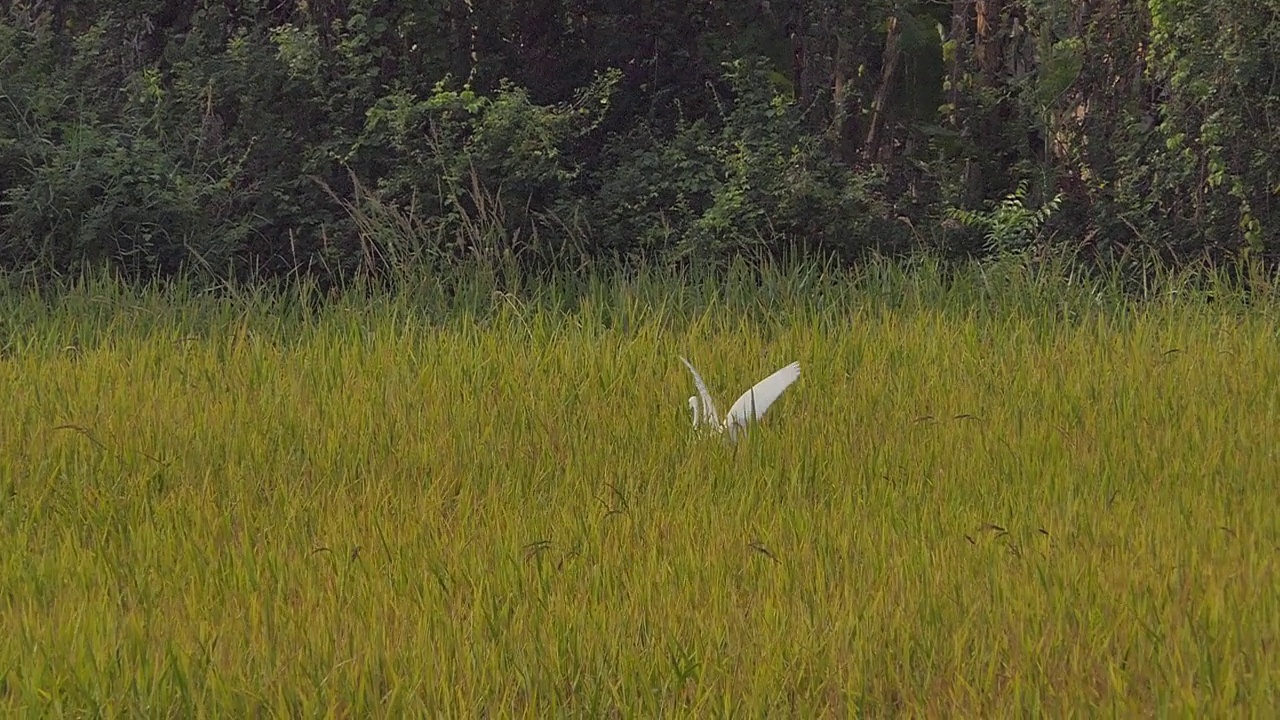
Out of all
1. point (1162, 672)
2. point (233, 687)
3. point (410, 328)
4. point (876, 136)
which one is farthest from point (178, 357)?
point (876, 136)

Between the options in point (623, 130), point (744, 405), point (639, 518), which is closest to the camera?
point (639, 518)

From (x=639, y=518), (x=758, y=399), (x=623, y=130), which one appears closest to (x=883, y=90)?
(x=623, y=130)

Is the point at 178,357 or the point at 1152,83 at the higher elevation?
the point at 1152,83

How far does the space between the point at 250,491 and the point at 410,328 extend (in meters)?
2.17

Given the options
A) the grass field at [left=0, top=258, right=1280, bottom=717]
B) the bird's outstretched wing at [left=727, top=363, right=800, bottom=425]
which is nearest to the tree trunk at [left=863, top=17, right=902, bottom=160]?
the grass field at [left=0, top=258, right=1280, bottom=717]

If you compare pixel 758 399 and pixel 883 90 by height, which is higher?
pixel 883 90

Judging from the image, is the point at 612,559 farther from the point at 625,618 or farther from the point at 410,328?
the point at 410,328

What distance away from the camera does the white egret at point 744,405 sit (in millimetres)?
4184

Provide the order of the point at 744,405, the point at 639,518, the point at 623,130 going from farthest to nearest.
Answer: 1. the point at 623,130
2. the point at 744,405
3. the point at 639,518

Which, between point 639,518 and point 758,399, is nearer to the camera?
point 639,518

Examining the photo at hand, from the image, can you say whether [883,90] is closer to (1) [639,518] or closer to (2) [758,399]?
(2) [758,399]

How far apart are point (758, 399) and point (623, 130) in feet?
15.5

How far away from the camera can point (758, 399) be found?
4.24 meters

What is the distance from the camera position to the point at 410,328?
19.5 ft
